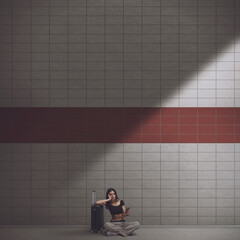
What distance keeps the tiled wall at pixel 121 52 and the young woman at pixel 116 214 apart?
1.75m

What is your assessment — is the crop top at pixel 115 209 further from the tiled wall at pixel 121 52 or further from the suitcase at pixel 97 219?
the tiled wall at pixel 121 52

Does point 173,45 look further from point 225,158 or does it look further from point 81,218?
point 81,218

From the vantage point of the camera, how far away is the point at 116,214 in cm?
666

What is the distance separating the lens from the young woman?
21.3 feet

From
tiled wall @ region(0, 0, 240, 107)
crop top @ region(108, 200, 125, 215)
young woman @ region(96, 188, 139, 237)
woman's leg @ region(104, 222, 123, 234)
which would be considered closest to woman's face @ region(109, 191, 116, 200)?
young woman @ region(96, 188, 139, 237)

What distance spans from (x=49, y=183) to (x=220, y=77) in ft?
12.6

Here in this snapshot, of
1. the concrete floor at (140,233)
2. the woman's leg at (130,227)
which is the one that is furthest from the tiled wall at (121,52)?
the concrete floor at (140,233)

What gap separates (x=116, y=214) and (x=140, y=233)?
547mm

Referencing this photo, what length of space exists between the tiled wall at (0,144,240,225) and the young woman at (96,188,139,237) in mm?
432

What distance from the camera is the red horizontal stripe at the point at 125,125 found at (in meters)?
7.13

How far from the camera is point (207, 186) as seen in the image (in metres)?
7.12

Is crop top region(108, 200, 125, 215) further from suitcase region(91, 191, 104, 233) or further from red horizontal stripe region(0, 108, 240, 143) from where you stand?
red horizontal stripe region(0, 108, 240, 143)

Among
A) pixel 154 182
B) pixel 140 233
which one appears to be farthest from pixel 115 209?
pixel 154 182

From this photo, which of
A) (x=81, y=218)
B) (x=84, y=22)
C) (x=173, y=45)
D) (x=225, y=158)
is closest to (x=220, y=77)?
(x=173, y=45)
